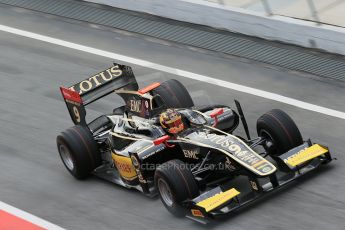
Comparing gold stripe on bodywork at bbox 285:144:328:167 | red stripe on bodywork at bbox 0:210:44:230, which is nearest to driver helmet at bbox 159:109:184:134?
gold stripe on bodywork at bbox 285:144:328:167

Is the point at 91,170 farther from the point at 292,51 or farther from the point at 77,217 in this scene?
the point at 292,51

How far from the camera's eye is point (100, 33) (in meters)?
19.5

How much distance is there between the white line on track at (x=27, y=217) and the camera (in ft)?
41.1

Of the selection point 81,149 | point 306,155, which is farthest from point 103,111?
point 306,155

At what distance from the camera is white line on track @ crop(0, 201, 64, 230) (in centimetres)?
1252

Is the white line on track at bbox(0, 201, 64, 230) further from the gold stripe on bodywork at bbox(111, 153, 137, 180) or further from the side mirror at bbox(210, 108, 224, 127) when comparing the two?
the side mirror at bbox(210, 108, 224, 127)

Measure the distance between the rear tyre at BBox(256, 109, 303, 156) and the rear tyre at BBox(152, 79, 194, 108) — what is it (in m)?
1.61

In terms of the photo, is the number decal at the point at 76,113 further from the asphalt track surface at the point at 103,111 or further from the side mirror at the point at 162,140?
→ the side mirror at the point at 162,140

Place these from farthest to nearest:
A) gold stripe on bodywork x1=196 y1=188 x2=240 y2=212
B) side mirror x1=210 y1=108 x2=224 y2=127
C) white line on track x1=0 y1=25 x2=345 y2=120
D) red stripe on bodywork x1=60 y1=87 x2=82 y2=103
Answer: white line on track x1=0 y1=25 x2=345 y2=120 < red stripe on bodywork x1=60 y1=87 x2=82 y2=103 < side mirror x1=210 y1=108 x2=224 y2=127 < gold stripe on bodywork x1=196 y1=188 x2=240 y2=212

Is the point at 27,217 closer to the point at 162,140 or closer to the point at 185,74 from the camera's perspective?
the point at 162,140

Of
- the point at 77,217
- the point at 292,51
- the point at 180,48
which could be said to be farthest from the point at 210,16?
the point at 77,217

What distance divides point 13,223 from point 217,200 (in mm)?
3118

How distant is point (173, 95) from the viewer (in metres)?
13.9

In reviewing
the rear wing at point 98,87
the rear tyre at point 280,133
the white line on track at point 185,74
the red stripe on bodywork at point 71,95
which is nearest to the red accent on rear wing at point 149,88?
the rear wing at point 98,87
